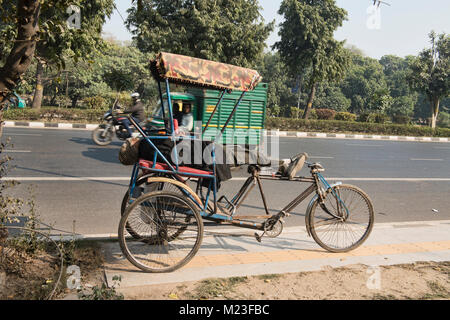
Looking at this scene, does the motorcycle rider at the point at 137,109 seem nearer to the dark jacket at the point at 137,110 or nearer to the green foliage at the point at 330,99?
the dark jacket at the point at 137,110

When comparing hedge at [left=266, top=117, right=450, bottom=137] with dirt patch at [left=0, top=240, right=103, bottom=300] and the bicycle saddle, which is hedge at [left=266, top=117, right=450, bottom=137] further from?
dirt patch at [left=0, top=240, right=103, bottom=300]

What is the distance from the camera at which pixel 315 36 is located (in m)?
30.5

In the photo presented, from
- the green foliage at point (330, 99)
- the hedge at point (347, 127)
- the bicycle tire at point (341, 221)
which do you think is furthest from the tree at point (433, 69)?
the bicycle tire at point (341, 221)

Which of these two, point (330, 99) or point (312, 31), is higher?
point (312, 31)

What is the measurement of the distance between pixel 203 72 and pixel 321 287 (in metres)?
2.26

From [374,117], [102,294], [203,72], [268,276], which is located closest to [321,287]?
[268,276]

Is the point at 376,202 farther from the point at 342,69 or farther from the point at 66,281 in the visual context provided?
the point at 342,69

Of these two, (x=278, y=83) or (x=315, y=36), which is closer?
(x=315, y=36)

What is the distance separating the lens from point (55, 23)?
3.81 meters

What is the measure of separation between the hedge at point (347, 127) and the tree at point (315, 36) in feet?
14.6

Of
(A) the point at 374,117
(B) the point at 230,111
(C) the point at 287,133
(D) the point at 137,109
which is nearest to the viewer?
(B) the point at 230,111

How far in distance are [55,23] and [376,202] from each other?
6258 millimetres

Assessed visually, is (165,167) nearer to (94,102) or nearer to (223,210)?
(223,210)

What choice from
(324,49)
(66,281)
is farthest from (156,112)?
(324,49)
